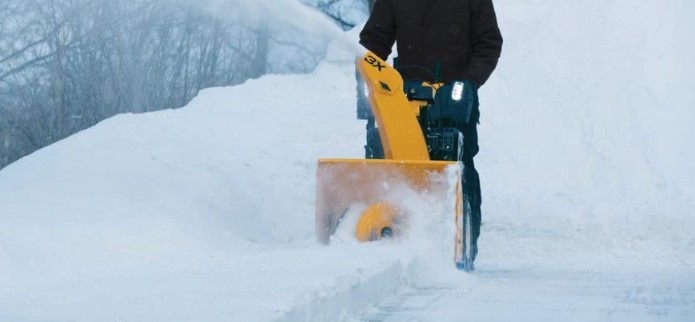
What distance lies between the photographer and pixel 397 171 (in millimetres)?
7879

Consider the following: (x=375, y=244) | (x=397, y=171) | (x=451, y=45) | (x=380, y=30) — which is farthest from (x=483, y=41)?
(x=375, y=244)

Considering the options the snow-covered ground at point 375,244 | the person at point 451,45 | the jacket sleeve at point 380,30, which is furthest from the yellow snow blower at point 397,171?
the jacket sleeve at point 380,30

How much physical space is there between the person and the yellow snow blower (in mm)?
383

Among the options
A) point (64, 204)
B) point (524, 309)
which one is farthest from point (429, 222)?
point (64, 204)

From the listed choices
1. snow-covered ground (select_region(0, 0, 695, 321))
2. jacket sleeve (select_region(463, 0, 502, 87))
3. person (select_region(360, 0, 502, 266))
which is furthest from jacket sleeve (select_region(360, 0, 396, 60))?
snow-covered ground (select_region(0, 0, 695, 321))

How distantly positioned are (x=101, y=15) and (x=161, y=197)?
222 inches

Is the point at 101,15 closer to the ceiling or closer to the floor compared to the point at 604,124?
closer to the ceiling

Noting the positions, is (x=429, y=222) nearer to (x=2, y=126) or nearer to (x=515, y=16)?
(x=2, y=126)

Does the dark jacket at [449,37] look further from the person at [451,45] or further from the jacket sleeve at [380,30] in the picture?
the jacket sleeve at [380,30]

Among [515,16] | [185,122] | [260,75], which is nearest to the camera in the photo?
[185,122]

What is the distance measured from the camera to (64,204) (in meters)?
8.90

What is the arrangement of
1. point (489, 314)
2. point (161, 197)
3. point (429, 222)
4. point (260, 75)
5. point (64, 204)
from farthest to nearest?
point (260, 75) → point (161, 197) → point (64, 204) → point (429, 222) → point (489, 314)

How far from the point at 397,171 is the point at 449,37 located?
4.14 ft

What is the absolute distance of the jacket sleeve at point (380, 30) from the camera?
8922mm
